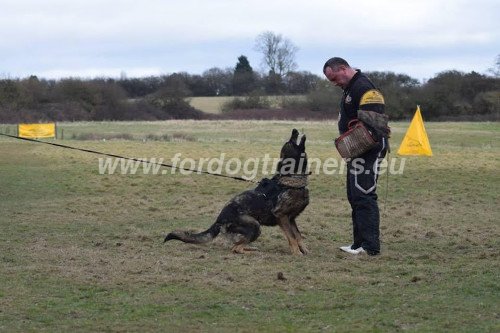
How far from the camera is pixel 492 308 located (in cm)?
579

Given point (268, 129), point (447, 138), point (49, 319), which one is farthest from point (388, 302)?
point (268, 129)

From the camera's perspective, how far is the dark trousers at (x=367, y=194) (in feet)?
28.1

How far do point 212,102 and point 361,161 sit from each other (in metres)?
63.6

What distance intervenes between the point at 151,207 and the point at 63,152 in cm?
1298

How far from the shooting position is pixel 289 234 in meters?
8.75

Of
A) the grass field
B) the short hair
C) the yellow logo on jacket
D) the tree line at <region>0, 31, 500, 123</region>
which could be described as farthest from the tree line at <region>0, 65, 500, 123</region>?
the yellow logo on jacket

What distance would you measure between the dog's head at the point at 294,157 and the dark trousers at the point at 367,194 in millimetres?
593

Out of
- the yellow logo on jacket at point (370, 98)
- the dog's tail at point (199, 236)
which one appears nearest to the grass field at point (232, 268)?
the dog's tail at point (199, 236)

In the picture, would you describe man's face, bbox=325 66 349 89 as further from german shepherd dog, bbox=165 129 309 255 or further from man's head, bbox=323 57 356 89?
german shepherd dog, bbox=165 129 309 255

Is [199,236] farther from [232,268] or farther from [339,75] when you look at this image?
[339,75]

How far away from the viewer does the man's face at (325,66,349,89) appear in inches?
340

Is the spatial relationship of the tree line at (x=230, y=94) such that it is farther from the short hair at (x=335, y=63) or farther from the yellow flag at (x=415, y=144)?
the short hair at (x=335, y=63)

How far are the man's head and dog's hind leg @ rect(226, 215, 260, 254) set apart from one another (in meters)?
1.95

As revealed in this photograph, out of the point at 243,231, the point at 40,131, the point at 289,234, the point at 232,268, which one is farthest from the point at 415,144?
the point at 40,131
